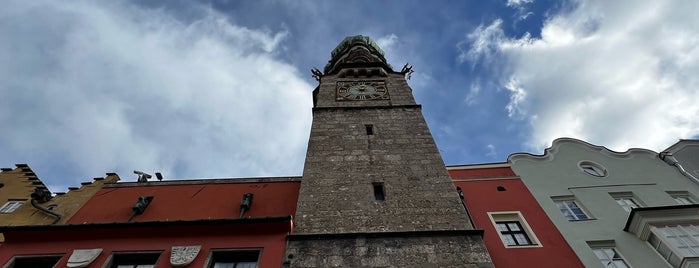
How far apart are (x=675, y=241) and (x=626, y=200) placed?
2.69 metres

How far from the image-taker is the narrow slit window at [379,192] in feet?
33.5

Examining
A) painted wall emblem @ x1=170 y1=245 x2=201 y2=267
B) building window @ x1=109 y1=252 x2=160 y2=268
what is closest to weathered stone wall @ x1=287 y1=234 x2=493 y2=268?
painted wall emblem @ x1=170 y1=245 x2=201 y2=267

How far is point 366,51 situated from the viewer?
955 inches

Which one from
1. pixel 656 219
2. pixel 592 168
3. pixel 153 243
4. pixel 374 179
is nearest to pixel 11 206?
pixel 153 243

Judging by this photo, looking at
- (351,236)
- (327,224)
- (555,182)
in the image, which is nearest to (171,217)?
(327,224)

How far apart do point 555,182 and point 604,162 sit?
8.55 feet

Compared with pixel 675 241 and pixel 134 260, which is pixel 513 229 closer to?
pixel 675 241

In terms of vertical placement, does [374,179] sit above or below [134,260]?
above

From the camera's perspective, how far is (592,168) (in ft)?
45.6

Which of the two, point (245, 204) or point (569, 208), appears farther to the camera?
point (569, 208)

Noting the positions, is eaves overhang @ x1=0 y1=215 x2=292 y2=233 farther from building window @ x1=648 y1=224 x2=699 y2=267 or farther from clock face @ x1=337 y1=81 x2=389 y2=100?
building window @ x1=648 y1=224 x2=699 y2=267

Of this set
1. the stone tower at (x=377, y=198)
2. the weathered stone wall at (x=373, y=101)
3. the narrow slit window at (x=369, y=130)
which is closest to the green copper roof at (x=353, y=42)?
the weathered stone wall at (x=373, y=101)

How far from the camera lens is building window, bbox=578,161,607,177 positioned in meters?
13.5

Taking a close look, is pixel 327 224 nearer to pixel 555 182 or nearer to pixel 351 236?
pixel 351 236
